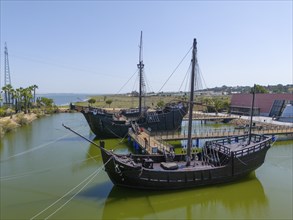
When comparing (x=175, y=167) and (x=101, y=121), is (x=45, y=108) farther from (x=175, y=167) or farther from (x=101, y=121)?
(x=175, y=167)

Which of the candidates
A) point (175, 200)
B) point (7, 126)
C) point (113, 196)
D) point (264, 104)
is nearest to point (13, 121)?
point (7, 126)

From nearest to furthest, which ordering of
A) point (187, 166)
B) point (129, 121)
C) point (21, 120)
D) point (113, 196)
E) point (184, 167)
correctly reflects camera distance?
point (113, 196) → point (184, 167) → point (187, 166) → point (129, 121) → point (21, 120)

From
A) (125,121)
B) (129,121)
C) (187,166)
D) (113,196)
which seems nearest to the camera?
(113,196)

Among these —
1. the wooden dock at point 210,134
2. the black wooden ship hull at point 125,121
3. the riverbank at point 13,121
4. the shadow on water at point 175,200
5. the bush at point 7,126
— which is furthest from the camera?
the riverbank at point 13,121

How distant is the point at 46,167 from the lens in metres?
19.8

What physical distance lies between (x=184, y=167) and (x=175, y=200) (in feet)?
7.02

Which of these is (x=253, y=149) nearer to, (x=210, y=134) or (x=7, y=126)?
(x=210, y=134)

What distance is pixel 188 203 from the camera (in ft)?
47.3

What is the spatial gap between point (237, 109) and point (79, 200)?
46146mm

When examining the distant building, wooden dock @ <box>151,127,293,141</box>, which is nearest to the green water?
wooden dock @ <box>151,127,293,141</box>

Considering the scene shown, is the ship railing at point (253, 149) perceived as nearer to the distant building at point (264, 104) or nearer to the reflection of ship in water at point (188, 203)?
the reflection of ship in water at point (188, 203)

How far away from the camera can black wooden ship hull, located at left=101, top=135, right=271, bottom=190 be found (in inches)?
568

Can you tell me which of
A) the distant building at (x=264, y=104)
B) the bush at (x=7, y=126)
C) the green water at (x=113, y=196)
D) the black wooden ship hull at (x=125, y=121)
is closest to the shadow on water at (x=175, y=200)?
the green water at (x=113, y=196)

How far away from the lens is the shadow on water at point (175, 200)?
43.8 feet
